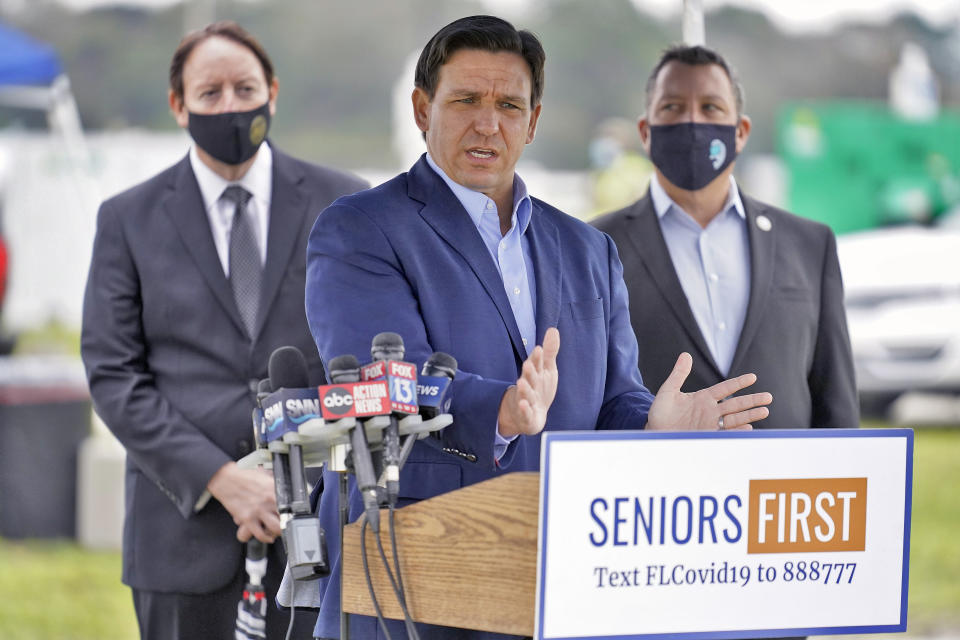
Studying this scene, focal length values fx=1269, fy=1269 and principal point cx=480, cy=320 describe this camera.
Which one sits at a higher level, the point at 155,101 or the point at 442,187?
the point at 155,101

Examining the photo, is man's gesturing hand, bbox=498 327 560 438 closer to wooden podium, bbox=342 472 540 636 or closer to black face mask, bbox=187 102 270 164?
wooden podium, bbox=342 472 540 636

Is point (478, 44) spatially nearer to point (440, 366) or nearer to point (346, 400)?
point (440, 366)

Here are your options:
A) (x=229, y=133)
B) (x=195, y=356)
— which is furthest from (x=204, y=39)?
(x=195, y=356)

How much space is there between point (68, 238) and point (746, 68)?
539 cm

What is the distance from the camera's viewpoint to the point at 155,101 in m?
8.75

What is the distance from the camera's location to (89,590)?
6.36m

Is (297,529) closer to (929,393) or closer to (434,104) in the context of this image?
(434,104)

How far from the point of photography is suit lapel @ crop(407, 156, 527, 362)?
2.43 meters

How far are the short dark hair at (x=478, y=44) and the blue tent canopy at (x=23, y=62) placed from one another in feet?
13.5

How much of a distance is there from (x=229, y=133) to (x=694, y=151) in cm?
130

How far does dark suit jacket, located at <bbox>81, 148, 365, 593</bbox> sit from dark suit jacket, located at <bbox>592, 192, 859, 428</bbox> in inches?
36.1

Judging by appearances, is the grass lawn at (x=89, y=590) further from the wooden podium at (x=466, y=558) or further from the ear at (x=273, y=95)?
the wooden podium at (x=466, y=558)

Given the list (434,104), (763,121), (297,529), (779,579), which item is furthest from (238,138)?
(763,121)

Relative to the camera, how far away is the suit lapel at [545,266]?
2.50 meters
